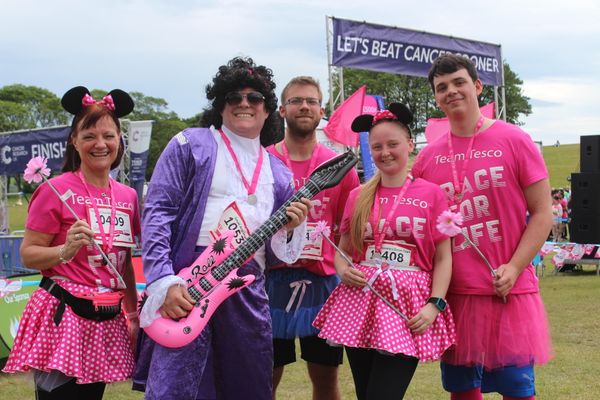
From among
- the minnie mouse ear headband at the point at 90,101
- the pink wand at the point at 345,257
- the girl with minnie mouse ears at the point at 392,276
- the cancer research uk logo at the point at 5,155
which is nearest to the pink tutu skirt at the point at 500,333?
the girl with minnie mouse ears at the point at 392,276

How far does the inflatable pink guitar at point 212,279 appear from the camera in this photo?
2.59 m

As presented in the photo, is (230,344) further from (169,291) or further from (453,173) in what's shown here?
(453,173)

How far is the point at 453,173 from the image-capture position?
3.22m

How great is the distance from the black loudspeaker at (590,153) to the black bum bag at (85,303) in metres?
6.05

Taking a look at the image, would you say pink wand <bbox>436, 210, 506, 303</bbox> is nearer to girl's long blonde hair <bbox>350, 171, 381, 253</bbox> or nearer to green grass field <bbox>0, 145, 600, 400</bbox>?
girl's long blonde hair <bbox>350, 171, 381, 253</bbox>

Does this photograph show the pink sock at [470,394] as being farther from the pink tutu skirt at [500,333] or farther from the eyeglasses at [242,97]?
the eyeglasses at [242,97]

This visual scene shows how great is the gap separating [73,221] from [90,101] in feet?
1.88

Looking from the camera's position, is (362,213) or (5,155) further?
(5,155)

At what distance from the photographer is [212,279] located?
2.67 metres

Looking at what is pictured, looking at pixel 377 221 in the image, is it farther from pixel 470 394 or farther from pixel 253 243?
pixel 470 394

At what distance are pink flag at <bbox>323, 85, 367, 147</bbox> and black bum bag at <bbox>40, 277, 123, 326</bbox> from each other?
4062mm

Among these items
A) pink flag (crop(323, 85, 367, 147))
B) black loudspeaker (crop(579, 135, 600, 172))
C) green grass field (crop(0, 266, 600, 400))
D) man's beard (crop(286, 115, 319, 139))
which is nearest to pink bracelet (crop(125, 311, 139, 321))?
man's beard (crop(286, 115, 319, 139))

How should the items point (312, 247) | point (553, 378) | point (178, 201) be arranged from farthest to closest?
1. point (553, 378)
2. point (312, 247)
3. point (178, 201)

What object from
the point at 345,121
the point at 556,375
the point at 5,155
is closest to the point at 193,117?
the point at 5,155
